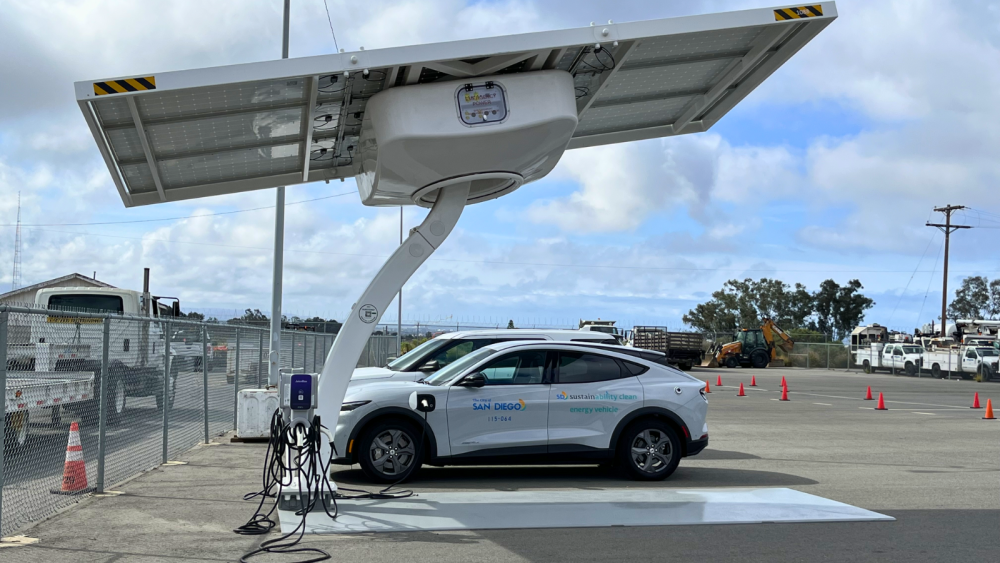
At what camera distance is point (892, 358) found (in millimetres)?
50969

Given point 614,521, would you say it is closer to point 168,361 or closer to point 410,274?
point 410,274

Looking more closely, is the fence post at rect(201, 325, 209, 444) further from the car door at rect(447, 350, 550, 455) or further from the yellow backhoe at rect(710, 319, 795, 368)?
Answer: the yellow backhoe at rect(710, 319, 795, 368)

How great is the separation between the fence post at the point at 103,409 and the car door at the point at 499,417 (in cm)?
364

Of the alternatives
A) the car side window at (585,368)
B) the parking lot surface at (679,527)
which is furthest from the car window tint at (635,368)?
the parking lot surface at (679,527)

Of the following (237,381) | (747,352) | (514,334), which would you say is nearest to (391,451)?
(514,334)

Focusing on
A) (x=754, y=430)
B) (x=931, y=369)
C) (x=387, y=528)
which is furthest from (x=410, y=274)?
(x=931, y=369)

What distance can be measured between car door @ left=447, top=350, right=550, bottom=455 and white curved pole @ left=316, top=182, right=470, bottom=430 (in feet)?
5.07

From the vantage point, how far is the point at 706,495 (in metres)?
9.56

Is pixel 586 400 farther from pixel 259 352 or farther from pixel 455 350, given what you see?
pixel 259 352

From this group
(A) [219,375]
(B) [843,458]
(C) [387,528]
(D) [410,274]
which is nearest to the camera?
(C) [387,528]

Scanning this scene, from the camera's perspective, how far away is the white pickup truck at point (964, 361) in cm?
4297

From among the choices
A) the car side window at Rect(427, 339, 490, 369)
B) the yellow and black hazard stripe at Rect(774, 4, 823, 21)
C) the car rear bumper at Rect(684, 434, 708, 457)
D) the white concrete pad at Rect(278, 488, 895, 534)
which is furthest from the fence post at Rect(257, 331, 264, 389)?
the yellow and black hazard stripe at Rect(774, 4, 823, 21)

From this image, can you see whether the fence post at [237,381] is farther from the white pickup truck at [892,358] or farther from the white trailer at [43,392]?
the white pickup truck at [892,358]

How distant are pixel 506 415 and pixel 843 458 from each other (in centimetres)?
599
